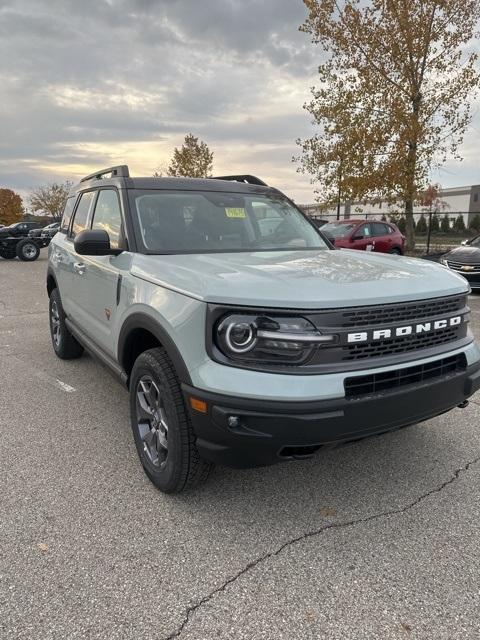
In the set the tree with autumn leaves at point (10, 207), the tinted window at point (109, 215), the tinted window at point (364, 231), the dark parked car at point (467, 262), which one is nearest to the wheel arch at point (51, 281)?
the tinted window at point (109, 215)

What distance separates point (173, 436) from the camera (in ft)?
8.55

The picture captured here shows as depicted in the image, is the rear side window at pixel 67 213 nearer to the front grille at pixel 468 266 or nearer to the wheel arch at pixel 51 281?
the wheel arch at pixel 51 281

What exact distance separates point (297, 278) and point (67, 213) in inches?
146

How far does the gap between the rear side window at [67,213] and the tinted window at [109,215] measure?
1108 mm

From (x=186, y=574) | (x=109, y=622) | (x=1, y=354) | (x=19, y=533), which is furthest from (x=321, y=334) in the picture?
(x=1, y=354)

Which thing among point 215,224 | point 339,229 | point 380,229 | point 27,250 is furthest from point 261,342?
point 27,250

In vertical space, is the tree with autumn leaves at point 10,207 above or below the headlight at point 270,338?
→ above

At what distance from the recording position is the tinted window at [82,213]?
14.7 feet

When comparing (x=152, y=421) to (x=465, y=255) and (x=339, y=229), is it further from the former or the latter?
(x=339, y=229)

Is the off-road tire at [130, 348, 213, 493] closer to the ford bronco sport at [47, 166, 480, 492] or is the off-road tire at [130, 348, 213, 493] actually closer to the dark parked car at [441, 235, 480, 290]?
the ford bronco sport at [47, 166, 480, 492]

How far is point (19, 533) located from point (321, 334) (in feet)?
6.06

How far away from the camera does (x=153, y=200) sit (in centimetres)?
356

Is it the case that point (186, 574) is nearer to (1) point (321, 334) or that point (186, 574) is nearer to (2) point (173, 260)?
(1) point (321, 334)

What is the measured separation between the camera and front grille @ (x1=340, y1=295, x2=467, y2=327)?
2.35 metres
